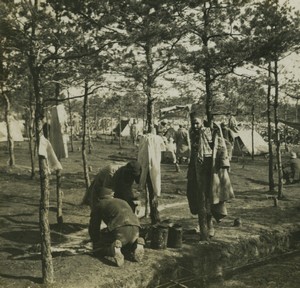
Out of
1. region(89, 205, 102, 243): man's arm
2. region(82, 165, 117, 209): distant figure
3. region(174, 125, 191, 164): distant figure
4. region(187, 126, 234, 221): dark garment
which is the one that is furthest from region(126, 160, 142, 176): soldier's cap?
region(174, 125, 191, 164): distant figure

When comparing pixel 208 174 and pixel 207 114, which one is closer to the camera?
pixel 208 174

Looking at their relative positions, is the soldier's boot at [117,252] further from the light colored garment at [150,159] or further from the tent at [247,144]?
the tent at [247,144]

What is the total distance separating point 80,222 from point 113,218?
3339mm

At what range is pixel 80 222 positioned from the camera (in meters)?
10.2

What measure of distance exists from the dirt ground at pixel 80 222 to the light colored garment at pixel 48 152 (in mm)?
1652

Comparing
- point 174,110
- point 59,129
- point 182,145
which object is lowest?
point 182,145

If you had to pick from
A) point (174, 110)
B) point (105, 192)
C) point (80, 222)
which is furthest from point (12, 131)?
point (105, 192)

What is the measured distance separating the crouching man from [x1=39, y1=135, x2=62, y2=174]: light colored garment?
4.11 ft

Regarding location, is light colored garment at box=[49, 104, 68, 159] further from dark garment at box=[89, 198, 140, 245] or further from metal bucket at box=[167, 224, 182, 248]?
metal bucket at box=[167, 224, 182, 248]

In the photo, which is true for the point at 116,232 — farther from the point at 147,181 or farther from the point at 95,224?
the point at 147,181

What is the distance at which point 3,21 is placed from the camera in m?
6.86

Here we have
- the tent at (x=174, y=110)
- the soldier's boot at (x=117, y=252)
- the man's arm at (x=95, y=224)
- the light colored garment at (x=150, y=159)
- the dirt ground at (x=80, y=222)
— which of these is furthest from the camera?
the tent at (x=174, y=110)

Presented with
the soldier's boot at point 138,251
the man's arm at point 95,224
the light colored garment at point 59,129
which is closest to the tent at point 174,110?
the light colored garment at point 59,129

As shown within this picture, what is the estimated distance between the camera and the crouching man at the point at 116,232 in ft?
23.1
